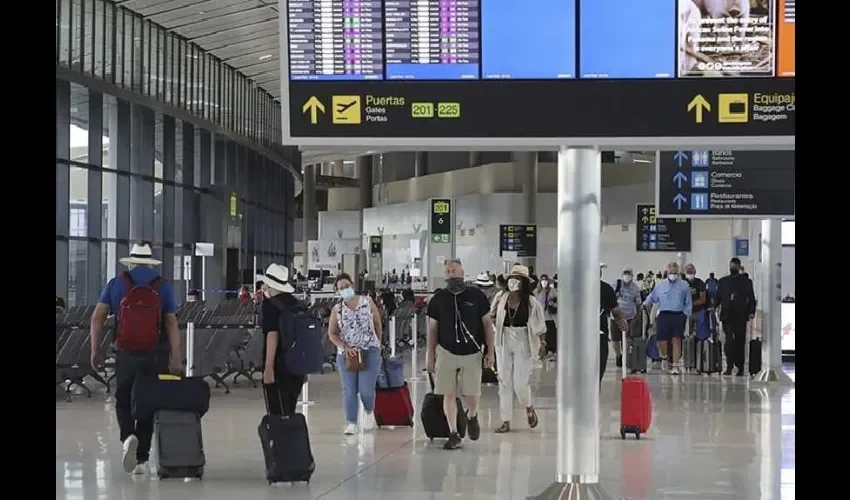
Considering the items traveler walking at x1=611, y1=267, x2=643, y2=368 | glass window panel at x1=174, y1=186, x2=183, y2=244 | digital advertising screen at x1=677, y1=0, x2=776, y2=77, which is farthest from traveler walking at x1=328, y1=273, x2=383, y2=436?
glass window panel at x1=174, y1=186, x2=183, y2=244

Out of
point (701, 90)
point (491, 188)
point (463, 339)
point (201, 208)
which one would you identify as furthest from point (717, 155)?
point (491, 188)

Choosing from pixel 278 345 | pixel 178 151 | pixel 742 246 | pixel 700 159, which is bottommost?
pixel 278 345

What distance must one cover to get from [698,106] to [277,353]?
3.78m

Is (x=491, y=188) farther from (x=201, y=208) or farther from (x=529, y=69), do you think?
(x=529, y=69)

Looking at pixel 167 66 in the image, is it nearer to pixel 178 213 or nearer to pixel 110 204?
pixel 178 213

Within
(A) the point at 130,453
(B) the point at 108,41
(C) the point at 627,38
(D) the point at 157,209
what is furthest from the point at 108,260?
(C) the point at 627,38

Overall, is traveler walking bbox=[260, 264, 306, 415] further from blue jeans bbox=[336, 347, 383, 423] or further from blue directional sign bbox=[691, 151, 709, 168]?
blue directional sign bbox=[691, 151, 709, 168]

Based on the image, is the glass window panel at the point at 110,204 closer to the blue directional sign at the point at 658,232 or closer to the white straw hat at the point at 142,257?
the blue directional sign at the point at 658,232

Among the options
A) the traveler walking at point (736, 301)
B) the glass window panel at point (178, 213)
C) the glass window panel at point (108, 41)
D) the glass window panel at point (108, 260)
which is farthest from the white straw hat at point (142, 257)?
the glass window panel at point (178, 213)

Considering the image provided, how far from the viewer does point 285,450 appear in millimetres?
10094

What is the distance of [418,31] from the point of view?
27.6 ft

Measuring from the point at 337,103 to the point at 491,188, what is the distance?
132ft

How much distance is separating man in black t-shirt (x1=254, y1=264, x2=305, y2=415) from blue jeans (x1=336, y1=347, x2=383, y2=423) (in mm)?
2857

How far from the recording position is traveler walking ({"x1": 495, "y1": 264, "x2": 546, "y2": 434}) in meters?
13.9
